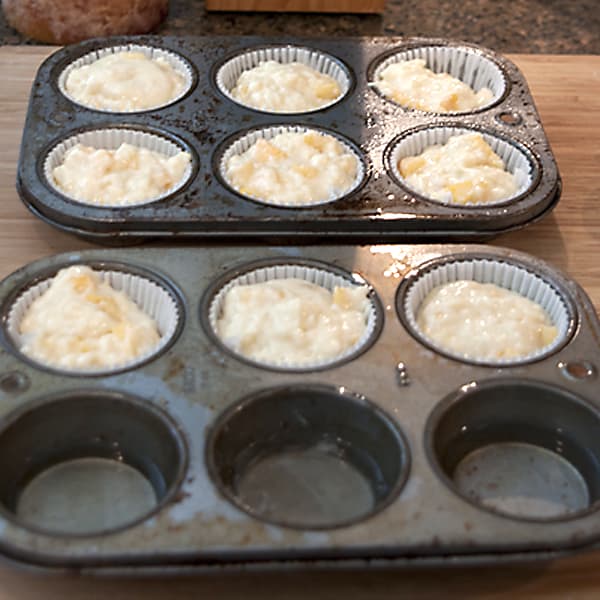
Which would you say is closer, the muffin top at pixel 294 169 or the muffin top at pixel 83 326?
the muffin top at pixel 83 326

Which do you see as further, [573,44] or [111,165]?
[573,44]

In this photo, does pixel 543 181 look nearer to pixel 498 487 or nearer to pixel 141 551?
pixel 498 487

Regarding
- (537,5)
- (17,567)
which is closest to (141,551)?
(17,567)

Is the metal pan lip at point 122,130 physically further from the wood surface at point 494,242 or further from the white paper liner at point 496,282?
the white paper liner at point 496,282

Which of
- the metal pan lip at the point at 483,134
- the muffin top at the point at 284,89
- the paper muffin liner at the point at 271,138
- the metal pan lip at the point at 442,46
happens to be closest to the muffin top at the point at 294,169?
the paper muffin liner at the point at 271,138

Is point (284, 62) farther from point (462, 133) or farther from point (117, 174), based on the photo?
point (117, 174)

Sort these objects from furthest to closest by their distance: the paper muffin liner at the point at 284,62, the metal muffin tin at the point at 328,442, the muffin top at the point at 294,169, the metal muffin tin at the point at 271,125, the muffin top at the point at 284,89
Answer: the paper muffin liner at the point at 284,62 < the muffin top at the point at 284,89 < the muffin top at the point at 294,169 < the metal muffin tin at the point at 271,125 < the metal muffin tin at the point at 328,442

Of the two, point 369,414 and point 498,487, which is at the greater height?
point 369,414
